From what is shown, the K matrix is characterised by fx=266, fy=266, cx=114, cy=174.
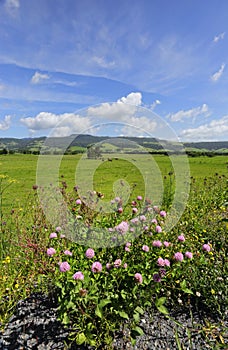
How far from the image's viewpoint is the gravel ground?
2506 millimetres

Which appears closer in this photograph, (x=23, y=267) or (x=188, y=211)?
(x=23, y=267)

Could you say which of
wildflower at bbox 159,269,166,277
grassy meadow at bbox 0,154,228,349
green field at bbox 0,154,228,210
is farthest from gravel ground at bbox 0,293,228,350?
green field at bbox 0,154,228,210

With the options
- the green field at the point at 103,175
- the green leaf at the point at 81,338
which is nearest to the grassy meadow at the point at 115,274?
the green leaf at the point at 81,338

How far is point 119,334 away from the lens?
2.61m

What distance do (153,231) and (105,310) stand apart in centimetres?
99

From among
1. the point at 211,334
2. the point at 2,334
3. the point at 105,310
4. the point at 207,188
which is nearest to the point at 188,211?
the point at 207,188

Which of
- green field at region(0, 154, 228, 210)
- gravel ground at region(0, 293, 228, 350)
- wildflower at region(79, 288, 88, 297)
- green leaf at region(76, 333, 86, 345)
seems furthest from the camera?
green field at region(0, 154, 228, 210)

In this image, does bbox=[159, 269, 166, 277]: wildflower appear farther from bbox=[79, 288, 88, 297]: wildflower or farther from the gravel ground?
bbox=[79, 288, 88, 297]: wildflower

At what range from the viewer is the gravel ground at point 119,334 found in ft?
8.22

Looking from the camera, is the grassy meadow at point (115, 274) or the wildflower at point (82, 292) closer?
the wildflower at point (82, 292)

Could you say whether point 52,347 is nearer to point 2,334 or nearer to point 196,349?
point 2,334

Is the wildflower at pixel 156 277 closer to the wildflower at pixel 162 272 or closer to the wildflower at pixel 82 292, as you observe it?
the wildflower at pixel 162 272

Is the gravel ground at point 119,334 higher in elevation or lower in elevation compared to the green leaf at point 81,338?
lower

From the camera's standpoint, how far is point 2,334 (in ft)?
8.83
